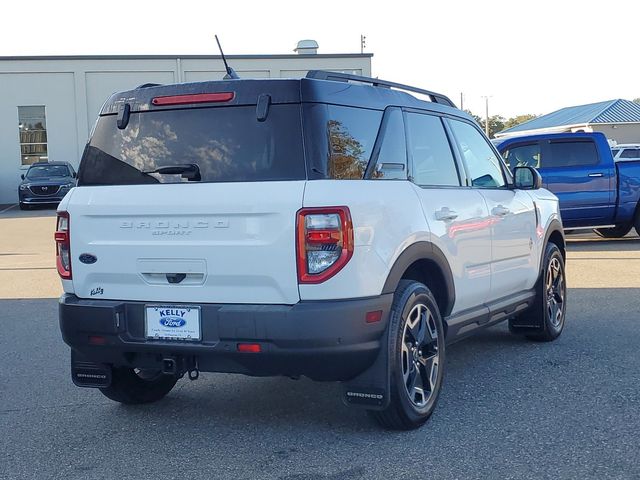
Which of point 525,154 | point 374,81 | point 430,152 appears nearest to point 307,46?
point 525,154

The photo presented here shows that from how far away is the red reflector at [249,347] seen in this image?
433 centimetres

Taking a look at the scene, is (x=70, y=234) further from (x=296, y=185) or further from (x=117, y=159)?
(x=296, y=185)

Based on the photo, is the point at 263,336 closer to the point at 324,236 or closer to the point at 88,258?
the point at 324,236

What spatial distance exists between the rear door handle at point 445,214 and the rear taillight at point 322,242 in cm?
107

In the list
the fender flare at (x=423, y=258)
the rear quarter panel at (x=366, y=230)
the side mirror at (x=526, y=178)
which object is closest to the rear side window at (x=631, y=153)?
the side mirror at (x=526, y=178)

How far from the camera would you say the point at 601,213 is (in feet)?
46.2

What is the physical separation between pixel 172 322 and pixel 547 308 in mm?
3693

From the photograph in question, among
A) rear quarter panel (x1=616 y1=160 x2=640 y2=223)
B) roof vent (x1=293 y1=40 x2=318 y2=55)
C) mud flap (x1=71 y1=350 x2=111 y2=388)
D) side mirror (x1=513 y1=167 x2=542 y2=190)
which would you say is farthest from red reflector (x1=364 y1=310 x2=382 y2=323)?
roof vent (x1=293 y1=40 x2=318 y2=55)

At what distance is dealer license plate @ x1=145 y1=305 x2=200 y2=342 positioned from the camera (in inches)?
176

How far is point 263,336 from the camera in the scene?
4301mm

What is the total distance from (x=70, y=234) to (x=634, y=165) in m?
11.6

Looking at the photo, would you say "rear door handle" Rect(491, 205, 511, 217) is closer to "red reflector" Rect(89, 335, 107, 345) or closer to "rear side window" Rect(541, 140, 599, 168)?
"red reflector" Rect(89, 335, 107, 345)

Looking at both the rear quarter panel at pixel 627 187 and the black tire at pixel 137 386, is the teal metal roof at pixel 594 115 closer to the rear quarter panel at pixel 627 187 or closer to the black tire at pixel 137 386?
the rear quarter panel at pixel 627 187

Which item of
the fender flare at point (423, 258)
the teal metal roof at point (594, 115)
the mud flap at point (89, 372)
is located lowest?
the mud flap at point (89, 372)
